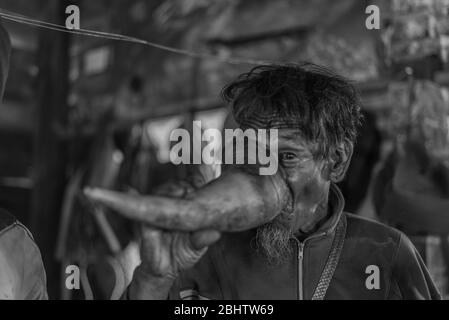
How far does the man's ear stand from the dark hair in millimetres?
15

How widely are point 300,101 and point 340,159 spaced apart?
0.57 ft

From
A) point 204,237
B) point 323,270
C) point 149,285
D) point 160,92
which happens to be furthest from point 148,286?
point 160,92

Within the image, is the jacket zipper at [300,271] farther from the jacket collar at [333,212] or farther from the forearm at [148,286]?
the forearm at [148,286]

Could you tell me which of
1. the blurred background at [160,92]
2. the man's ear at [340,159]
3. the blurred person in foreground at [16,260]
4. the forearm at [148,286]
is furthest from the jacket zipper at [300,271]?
the blurred background at [160,92]

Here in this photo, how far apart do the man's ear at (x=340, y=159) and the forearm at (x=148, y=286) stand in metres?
0.43

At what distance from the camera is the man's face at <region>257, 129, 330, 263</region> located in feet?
3.72

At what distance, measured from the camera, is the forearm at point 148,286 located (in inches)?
39.9

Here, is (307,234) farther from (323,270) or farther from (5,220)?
(5,220)

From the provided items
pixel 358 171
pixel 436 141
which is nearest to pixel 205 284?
pixel 436 141

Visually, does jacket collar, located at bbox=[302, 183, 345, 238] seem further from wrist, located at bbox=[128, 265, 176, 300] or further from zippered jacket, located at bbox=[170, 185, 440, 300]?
wrist, located at bbox=[128, 265, 176, 300]

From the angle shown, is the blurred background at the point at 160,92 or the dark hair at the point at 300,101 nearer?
the dark hair at the point at 300,101

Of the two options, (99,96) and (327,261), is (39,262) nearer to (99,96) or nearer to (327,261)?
(327,261)
